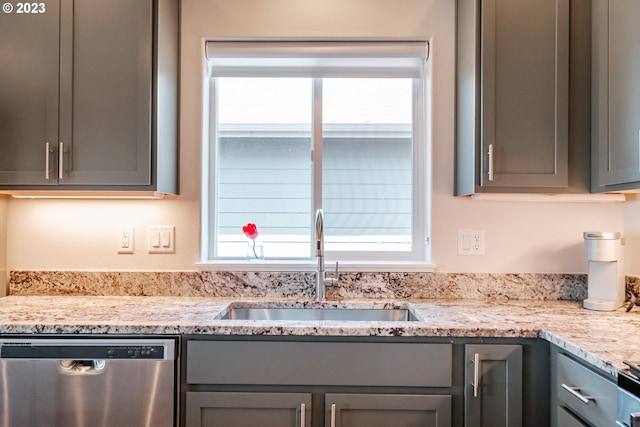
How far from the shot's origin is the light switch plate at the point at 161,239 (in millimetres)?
2078

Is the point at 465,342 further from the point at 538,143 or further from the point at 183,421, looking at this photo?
the point at 183,421

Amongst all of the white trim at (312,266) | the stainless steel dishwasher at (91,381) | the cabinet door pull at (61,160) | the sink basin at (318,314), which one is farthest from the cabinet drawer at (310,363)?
the cabinet door pull at (61,160)

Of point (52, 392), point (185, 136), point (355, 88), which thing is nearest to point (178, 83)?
point (185, 136)

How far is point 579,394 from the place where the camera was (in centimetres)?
125

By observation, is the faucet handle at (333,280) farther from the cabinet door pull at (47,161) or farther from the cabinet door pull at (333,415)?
the cabinet door pull at (47,161)

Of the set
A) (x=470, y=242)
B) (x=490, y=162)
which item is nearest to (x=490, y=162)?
(x=490, y=162)

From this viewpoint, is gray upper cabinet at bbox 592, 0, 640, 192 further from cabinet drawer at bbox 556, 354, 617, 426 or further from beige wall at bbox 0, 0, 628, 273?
cabinet drawer at bbox 556, 354, 617, 426

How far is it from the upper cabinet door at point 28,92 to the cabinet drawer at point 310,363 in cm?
102

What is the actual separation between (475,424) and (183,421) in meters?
0.97

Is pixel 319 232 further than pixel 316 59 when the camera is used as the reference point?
No

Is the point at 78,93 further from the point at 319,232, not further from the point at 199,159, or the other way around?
the point at 319,232

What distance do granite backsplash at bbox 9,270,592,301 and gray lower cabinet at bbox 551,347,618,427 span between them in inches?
25.1

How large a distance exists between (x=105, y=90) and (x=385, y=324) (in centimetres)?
144

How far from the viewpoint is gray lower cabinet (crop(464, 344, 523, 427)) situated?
145 cm
